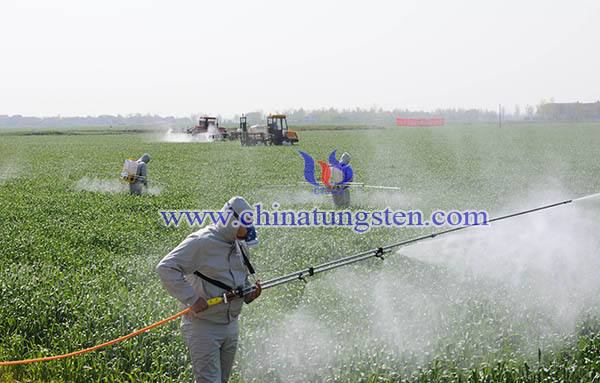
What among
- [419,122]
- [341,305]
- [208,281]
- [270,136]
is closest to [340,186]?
[341,305]

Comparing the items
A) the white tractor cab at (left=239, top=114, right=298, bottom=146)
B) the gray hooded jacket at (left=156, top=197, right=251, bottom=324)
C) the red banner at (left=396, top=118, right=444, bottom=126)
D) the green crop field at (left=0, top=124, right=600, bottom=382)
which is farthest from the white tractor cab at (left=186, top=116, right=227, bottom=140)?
the red banner at (left=396, top=118, right=444, bottom=126)

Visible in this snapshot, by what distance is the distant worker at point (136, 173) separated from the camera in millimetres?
19469

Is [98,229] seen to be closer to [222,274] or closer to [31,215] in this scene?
[31,215]

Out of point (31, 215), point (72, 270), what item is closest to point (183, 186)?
point (31, 215)

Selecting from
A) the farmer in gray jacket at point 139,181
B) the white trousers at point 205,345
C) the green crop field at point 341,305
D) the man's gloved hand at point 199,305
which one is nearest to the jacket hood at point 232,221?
the man's gloved hand at point 199,305

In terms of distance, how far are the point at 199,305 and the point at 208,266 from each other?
0.38 metres

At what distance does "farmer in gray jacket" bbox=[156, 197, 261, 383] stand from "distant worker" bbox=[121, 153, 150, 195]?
14.6 meters

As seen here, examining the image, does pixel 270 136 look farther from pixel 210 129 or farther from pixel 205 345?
pixel 205 345

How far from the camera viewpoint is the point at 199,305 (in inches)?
209

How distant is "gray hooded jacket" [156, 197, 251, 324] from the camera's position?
17.5ft

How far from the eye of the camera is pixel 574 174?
28.3 metres

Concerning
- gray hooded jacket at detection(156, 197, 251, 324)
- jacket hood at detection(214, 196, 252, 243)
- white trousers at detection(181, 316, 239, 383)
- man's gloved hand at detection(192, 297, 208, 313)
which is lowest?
white trousers at detection(181, 316, 239, 383)

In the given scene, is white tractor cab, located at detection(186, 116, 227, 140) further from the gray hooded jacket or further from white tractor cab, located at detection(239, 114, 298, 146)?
the gray hooded jacket

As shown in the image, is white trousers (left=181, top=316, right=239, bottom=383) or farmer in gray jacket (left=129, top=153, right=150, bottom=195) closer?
white trousers (left=181, top=316, right=239, bottom=383)
